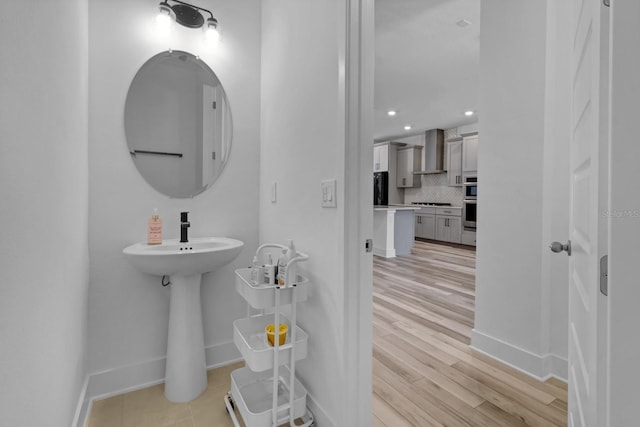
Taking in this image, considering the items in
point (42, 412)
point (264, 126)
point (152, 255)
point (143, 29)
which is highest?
point (143, 29)

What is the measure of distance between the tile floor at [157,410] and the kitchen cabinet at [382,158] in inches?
282

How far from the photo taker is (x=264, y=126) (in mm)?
2010

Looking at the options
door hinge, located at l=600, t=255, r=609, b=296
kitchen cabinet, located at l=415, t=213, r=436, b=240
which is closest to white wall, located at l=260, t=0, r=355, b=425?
door hinge, located at l=600, t=255, r=609, b=296

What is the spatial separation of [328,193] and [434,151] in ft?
22.8

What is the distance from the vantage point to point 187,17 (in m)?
1.82

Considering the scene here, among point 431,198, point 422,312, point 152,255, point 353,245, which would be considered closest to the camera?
point 353,245

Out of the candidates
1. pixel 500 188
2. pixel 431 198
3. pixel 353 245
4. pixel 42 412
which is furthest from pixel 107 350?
pixel 431 198

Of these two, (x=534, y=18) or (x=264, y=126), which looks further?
(x=264, y=126)

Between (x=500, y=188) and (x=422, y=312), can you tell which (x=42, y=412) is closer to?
(x=500, y=188)

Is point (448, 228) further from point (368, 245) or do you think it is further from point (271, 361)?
point (271, 361)

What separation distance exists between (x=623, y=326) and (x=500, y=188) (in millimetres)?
1734

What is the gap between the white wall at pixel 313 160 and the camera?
128 centimetres

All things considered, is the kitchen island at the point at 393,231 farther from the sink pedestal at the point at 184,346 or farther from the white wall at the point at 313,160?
the sink pedestal at the point at 184,346

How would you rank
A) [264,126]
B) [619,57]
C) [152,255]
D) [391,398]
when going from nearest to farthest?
[619,57] < [152,255] < [391,398] < [264,126]
